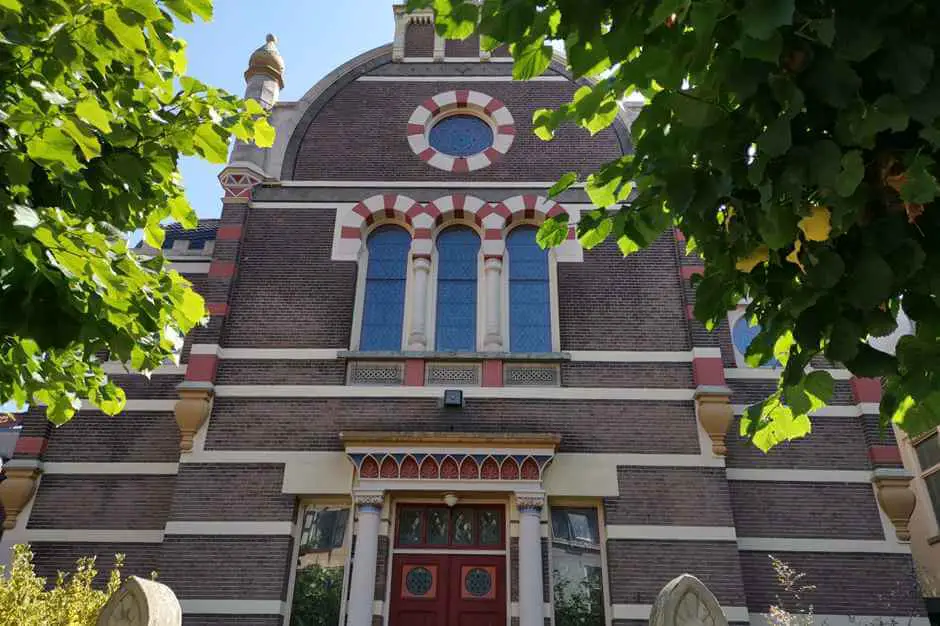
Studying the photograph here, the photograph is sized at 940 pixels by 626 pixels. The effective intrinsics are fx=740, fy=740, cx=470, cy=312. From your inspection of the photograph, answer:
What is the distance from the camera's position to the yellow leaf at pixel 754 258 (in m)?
3.78

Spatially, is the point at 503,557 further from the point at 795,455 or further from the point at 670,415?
the point at 795,455

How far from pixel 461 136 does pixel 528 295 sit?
3.32 metres

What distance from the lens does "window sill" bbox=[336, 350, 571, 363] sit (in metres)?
10.5

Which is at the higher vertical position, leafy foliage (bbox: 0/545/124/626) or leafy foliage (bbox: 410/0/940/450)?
leafy foliage (bbox: 410/0/940/450)

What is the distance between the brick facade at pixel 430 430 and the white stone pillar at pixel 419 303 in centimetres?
37

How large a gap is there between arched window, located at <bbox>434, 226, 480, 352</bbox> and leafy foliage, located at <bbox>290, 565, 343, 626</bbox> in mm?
3473

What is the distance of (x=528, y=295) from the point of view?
37.3 ft

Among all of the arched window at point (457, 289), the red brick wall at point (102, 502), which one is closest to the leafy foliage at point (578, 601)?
the arched window at point (457, 289)

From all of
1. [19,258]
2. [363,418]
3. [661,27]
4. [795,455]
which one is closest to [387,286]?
[363,418]

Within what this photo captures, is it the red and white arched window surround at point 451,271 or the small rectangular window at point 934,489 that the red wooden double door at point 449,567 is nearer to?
the red and white arched window surround at point 451,271

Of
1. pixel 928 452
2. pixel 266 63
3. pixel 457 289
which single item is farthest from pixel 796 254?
pixel 928 452

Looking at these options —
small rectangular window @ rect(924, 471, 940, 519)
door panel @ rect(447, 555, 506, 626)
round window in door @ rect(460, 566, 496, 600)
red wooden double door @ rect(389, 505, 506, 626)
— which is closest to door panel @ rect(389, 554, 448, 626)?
red wooden double door @ rect(389, 505, 506, 626)

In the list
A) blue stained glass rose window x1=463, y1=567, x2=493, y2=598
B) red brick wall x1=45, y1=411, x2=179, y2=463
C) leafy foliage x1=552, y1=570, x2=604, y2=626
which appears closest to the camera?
leafy foliage x1=552, y1=570, x2=604, y2=626

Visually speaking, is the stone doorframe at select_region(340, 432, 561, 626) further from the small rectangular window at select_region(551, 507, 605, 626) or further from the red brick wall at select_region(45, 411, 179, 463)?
the red brick wall at select_region(45, 411, 179, 463)
